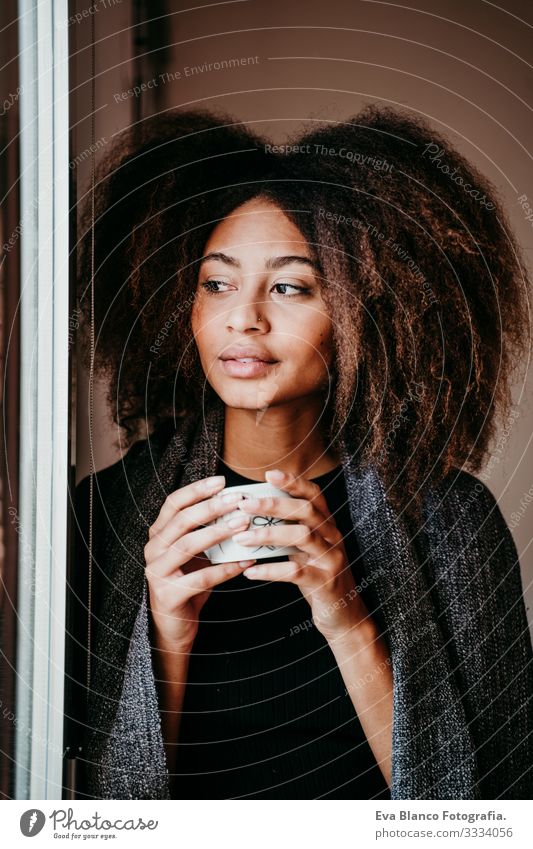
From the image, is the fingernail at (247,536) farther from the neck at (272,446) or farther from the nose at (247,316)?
the nose at (247,316)

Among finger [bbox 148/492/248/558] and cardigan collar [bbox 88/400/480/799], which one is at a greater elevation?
finger [bbox 148/492/248/558]

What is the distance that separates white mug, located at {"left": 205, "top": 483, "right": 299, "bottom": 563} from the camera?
0.58 m

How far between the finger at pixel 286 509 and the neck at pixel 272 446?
0.02 meters

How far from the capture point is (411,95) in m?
0.59

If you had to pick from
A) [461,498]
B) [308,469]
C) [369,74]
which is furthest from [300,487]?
[369,74]

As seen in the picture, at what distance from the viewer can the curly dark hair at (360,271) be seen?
58 centimetres

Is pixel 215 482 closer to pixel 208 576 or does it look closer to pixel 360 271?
pixel 208 576

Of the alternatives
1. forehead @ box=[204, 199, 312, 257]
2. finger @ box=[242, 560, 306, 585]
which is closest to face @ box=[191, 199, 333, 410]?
forehead @ box=[204, 199, 312, 257]

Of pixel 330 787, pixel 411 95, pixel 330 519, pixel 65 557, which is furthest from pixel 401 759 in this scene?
pixel 411 95

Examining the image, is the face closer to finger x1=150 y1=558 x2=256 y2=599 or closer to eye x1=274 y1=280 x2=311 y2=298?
eye x1=274 y1=280 x2=311 y2=298

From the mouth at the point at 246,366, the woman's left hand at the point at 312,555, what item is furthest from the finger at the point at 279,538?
the mouth at the point at 246,366

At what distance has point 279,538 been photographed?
1.92ft

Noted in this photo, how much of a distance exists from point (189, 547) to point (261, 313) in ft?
0.57

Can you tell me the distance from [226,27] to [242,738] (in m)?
0.52
